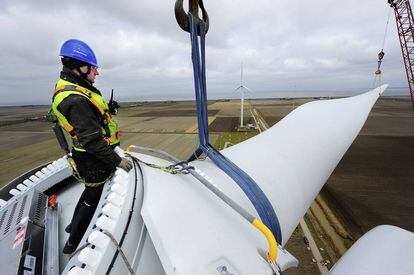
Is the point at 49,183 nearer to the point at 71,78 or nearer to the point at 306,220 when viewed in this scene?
the point at 71,78

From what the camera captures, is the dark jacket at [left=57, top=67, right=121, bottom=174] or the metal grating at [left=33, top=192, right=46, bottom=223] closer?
the dark jacket at [left=57, top=67, right=121, bottom=174]

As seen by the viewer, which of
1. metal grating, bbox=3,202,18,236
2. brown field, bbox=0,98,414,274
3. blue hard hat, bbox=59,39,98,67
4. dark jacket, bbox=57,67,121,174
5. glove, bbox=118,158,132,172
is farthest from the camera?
brown field, bbox=0,98,414,274

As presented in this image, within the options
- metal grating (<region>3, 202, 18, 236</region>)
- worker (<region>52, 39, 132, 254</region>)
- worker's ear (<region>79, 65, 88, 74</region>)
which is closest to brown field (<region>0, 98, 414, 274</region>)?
worker (<region>52, 39, 132, 254</region>)

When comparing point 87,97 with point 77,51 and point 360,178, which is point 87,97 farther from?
point 360,178

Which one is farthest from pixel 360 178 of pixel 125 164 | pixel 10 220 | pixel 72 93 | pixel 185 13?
pixel 10 220

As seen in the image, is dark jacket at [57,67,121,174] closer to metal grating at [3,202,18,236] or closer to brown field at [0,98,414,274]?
metal grating at [3,202,18,236]

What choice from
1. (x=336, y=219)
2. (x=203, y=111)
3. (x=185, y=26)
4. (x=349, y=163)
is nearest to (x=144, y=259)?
(x=203, y=111)

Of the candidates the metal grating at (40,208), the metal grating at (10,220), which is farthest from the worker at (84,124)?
the metal grating at (10,220)
